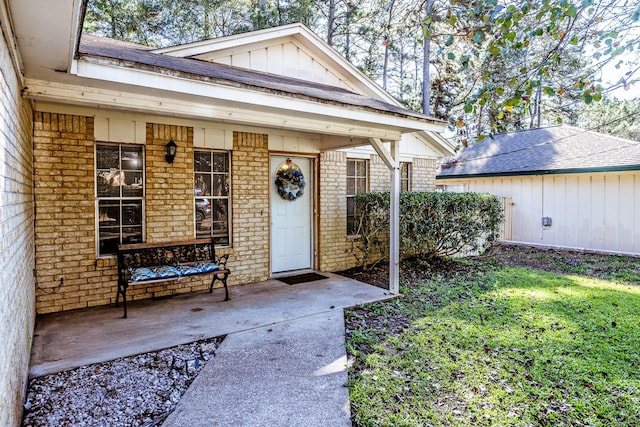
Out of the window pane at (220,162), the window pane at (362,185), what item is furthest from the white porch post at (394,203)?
the window pane at (220,162)

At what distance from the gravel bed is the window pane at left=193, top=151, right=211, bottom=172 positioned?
3180 millimetres

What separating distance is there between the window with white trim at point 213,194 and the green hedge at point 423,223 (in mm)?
2815

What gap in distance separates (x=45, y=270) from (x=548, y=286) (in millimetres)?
7921

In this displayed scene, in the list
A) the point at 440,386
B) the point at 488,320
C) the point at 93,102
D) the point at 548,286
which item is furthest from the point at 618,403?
the point at 93,102

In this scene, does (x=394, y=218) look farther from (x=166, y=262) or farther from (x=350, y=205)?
(x=166, y=262)

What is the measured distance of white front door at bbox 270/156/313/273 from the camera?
279 inches

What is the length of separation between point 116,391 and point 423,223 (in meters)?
6.09

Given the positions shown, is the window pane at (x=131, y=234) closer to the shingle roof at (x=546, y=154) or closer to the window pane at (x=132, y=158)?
the window pane at (x=132, y=158)

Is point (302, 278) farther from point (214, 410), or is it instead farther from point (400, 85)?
point (400, 85)

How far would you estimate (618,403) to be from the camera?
3.10 m

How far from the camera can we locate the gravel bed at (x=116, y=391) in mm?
2799

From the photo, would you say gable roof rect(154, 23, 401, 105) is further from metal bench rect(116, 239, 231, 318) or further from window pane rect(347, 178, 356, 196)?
metal bench rect(116, 239, 231, 318)

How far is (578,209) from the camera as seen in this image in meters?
10.9

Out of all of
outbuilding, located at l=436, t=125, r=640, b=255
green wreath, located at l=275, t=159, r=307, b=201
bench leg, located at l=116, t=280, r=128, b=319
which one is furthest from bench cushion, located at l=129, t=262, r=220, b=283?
outbuilding, located at l=436, t=125, r=640, b=255
